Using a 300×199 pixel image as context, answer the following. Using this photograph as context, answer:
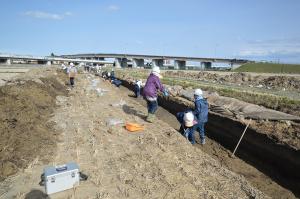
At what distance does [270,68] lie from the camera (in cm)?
6084

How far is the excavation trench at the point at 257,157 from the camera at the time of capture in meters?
7.88

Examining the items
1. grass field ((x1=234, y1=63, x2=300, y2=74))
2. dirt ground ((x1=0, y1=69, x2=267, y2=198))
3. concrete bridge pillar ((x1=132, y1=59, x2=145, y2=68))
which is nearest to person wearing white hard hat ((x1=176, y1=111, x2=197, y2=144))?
dirt ground ((x1=0, y1=69, x2=267, y2=198))

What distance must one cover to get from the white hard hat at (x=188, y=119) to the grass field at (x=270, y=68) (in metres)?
51.4

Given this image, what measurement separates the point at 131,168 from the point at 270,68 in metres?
60.1

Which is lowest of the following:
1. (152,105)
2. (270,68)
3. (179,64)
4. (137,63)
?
(137,63)

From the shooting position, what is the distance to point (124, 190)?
529 centimetres

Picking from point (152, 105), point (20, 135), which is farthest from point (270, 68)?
point (20, 135)

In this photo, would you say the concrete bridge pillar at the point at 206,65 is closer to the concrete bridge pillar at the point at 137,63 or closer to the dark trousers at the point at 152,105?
the concrete bridge pillar at the point at 137,63

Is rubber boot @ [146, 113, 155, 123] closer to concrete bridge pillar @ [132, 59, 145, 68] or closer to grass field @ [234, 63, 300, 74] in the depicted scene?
grass field @ [234, 63, 300, 74]

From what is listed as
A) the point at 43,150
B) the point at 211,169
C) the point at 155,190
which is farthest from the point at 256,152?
the point at 43,150

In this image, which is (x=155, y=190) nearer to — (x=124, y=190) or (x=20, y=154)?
(x=124, y=190)

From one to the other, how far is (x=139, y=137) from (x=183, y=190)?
338 cm

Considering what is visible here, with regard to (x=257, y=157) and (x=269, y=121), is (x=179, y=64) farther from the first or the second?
(x=257, y=157)

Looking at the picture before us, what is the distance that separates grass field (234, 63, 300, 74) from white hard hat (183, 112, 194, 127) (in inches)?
2023
